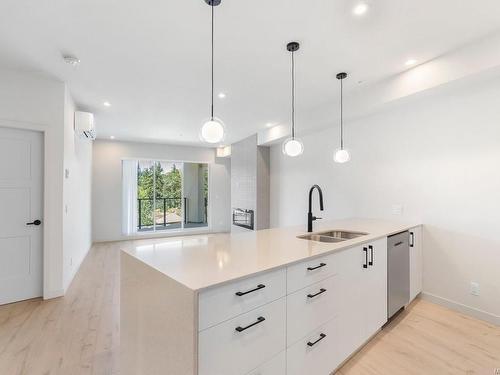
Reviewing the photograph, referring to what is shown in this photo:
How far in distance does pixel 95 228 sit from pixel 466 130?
7.65 meters

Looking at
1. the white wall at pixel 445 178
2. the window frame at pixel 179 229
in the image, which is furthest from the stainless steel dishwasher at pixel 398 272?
the window frame at pixel 179 229

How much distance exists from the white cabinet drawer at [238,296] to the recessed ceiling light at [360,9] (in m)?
2.01

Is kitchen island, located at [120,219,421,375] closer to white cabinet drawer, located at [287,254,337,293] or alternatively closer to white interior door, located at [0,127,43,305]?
white cabinet drawer, located at [287,254,337,293]

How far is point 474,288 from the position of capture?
8.96 feet

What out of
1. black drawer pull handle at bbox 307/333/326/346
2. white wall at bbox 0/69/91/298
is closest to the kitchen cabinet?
black drawer pull handle at bbox 307/333/326/346

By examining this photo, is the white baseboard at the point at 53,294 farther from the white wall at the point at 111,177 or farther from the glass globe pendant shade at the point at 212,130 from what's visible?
the white wall at the point at 111,177

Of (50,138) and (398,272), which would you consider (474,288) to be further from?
(50,138)

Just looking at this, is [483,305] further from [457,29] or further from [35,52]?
[35,52]

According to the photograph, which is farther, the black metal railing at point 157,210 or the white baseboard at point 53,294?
the black metal railing at point 157,210

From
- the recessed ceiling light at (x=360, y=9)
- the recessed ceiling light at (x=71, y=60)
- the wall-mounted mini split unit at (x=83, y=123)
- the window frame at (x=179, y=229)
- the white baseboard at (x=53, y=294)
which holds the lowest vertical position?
the white baseboard at (x=53, y=294)

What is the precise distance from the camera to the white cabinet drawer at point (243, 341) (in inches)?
43.1

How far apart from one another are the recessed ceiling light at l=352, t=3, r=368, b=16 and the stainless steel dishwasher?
1998mm

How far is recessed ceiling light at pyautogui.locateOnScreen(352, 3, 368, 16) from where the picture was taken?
194 cm

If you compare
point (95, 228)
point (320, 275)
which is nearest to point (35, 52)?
point (320, 275)
